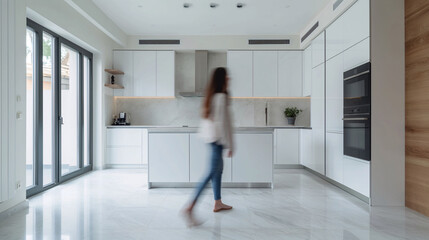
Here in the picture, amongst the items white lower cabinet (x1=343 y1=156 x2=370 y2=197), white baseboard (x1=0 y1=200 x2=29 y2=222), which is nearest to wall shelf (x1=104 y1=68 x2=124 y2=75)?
white baseboard (x1=0 y1=200 x2=29 y2=222)

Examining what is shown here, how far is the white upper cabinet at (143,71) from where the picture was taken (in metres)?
5.63

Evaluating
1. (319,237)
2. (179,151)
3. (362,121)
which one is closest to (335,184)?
(362,121)

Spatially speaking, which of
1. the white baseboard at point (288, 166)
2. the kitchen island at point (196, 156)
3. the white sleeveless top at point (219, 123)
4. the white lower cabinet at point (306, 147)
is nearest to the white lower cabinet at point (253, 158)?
the kitchen island at point (196, 156)

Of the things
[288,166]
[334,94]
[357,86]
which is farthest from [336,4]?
[288,166]

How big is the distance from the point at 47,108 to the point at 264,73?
12.7 feet

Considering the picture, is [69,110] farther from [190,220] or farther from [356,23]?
[356,23]

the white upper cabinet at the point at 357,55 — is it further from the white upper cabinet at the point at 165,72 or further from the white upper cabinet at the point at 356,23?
the white upper cabinet at the point at 165,72

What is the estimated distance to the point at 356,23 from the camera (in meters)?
3.20

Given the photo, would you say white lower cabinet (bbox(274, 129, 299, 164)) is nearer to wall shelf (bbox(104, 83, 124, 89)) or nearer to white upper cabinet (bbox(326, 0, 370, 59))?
white upper cabinet (bbox(326, 0, 370, 59))

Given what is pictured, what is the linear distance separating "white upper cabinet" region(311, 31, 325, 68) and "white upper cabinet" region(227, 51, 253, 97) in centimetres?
127

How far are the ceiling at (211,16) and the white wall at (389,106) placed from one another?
1.54 m

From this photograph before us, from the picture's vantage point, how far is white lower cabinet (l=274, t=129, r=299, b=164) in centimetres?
532

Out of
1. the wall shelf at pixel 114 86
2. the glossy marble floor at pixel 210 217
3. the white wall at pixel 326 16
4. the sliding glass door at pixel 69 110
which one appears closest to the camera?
the glossy marble floor at pixel 210 217

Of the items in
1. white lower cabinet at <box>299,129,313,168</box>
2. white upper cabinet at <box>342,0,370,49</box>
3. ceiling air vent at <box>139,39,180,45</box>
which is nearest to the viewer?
white upper cabinet at <box>342,0,370,49</box>
